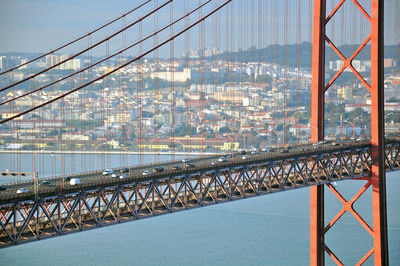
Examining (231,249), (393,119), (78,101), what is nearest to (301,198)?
(393,119)

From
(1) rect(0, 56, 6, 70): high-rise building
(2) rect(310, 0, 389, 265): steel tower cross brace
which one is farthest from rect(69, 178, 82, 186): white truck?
(1) rect(0, 56, 6, 70): high-rise building

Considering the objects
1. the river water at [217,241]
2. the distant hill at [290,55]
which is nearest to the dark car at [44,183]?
the river water at [217,241]

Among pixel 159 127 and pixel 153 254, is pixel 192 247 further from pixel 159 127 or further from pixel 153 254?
pixel 159 127

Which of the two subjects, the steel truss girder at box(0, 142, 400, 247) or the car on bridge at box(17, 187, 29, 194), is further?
the car on bridge at box(17, 187, 29, 194)

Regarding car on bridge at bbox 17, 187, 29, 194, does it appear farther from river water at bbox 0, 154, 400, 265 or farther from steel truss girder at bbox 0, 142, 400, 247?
river water at bbox 0, 154, 400, 265

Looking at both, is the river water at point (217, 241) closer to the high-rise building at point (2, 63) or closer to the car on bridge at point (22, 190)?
the car on bridge at point (22, 190)

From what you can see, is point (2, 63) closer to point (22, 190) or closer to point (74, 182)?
point (74, 182)

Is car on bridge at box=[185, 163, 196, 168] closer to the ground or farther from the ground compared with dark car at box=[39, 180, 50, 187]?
farther from the ground
